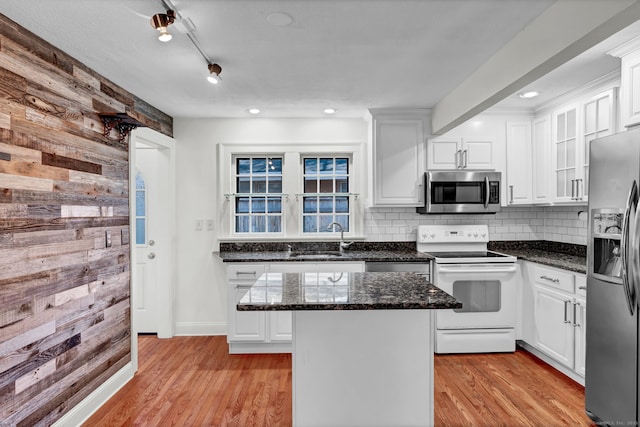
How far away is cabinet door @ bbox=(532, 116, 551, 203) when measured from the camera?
3.58 metres

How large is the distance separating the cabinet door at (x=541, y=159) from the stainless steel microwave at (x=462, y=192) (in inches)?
14.6

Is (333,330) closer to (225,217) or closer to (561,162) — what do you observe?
(225,217)

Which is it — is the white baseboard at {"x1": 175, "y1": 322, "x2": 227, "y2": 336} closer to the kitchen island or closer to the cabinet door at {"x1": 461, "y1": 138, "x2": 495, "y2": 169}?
the kitchen island

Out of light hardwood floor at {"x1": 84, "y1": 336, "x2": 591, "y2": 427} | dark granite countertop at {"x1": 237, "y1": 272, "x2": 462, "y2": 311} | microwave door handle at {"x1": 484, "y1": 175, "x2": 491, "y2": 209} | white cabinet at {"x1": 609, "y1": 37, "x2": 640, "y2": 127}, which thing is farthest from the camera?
microwave door handle at {"x1": 484, "y1": 175, "x2": 491, "y2": 209}

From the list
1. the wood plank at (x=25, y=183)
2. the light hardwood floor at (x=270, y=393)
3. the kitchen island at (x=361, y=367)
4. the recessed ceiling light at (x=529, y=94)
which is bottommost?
the light hardwood floor at (x=270, y=393)

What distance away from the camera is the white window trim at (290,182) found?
13.3 ft

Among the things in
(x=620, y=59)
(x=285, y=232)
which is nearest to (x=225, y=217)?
(x=285, y=232)

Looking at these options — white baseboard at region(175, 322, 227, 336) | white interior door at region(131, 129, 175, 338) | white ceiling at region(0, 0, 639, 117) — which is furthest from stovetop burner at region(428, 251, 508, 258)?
white interior door at region(131, 129, 175, 338)

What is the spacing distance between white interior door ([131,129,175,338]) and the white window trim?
1.75 feet

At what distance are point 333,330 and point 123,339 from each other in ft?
6.46

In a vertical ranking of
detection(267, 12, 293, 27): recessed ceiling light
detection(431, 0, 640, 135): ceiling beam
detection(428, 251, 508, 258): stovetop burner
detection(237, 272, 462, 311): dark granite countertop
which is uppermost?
detection(267, 12, 293, 27): recessed ceiling light

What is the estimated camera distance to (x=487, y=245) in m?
4.07

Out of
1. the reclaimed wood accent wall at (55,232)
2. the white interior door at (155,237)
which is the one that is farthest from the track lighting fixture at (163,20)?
the white interior door at (155,237)

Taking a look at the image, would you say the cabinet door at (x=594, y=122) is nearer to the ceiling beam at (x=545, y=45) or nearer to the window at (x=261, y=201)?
the ceiling beam at (x=545, y=45)
